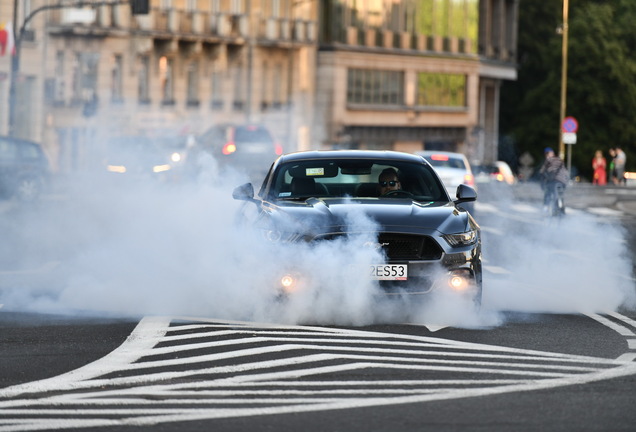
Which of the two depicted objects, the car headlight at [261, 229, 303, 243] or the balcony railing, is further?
the balcony railing

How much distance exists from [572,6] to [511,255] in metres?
90.3

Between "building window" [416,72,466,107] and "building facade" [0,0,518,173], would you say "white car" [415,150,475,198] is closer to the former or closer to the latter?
"building facade" [0,0,518,173]

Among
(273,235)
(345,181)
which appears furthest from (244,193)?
(273,235)

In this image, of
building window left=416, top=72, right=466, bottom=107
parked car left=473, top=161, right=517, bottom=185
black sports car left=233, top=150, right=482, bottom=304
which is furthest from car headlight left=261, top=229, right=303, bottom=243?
building window left=416, top=72, right=466, bottom=107

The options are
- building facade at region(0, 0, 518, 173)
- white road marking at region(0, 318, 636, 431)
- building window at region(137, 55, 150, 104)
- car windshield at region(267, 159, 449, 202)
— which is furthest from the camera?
building window at region(137, 55, 150, 104)

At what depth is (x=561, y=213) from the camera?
37.0 meters

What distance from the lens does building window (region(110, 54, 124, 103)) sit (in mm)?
69725

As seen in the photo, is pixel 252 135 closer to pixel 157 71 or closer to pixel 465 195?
pixel 157 71

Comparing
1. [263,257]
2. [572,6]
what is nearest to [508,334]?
[263,257]

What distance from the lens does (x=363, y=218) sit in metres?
13.1

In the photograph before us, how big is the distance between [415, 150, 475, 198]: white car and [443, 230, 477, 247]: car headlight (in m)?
23.6

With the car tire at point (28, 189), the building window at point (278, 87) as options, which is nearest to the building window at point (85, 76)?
the building window at point (278, 87)

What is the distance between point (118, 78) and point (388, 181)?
185 feet

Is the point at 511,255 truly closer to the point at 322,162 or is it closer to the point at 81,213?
the point at 322,162
